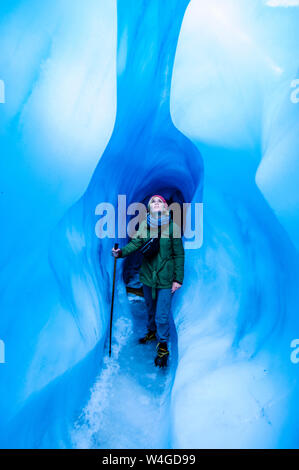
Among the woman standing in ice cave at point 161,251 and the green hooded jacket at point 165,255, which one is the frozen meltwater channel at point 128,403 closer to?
the woman standing in ice cave at point 161,251

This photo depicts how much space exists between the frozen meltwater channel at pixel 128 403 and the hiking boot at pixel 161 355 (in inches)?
2.0

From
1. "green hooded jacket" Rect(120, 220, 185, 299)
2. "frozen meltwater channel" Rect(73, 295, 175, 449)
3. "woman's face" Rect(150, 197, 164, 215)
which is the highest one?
"woman's face" Rect(150, 197, 164, 215)

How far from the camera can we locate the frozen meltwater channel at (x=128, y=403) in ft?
5.63

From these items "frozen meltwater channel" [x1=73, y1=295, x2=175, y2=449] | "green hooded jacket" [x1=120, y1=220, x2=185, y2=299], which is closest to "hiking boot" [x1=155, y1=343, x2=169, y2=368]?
"frozen meltwater channel" [x1=73, y1=295, x2=175, y2=449]

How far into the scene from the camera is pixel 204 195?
2.89m

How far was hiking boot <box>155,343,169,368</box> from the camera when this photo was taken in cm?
230

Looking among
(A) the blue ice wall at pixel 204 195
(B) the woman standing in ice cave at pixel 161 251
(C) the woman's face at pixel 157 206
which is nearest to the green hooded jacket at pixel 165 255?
(B) the woman standing in ice cave at pixel 161 251

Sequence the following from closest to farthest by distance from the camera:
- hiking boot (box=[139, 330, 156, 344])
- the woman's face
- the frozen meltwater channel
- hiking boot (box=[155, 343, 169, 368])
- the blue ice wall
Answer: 1. the blue ice wall
2. the frozen meltwater channel
3. the woman's face
4. hiking boot (box=[155, 343, 169, 368])
5. hiking boot (box=[139, 330, 156, 344])

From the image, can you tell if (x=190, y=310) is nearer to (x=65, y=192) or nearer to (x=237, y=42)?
(x=65, y=192)

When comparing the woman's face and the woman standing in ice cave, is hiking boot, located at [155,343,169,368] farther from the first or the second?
the woman's face

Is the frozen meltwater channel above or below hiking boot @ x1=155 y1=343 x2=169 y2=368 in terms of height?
below

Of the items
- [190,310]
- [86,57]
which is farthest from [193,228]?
[86,57]

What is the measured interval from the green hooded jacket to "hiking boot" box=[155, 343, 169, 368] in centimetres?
51

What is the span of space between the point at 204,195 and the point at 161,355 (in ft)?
5.12
